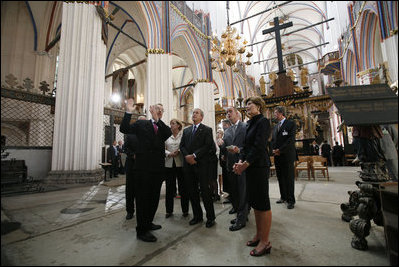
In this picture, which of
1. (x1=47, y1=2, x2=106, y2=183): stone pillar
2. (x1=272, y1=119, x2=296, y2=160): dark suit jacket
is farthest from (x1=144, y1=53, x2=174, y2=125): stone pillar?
(x1=272, y1=119, x2=296, y2=160): dark suit jacket

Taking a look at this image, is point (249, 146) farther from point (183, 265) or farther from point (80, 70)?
point (80, 70)

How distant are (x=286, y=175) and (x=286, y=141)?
1.84 feet

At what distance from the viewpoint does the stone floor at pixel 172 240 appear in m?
1.44

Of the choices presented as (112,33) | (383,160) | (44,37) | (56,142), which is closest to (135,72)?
(112,33)

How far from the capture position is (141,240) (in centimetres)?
182

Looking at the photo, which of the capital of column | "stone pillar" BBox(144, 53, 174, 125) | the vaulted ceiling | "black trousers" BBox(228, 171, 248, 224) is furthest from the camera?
the vaulted ceiling

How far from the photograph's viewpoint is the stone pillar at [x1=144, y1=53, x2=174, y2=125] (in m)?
7.68

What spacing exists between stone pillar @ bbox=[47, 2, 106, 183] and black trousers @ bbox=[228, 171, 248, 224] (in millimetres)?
4305

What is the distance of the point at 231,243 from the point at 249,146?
0.93m

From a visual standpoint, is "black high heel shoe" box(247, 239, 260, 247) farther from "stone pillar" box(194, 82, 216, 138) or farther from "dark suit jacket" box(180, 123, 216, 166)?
"stone pillar" box(194, 82, 216, 138)

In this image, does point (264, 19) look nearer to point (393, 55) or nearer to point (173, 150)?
point (393, 55)

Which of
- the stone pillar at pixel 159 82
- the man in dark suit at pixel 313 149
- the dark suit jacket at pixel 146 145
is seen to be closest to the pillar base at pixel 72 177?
the stone pillar at pixel 159 82

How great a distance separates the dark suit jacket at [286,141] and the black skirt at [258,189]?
162cm

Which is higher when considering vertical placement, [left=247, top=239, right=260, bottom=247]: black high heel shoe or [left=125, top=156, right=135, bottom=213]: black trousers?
[left=125, top=156, right=135, bottom=213]: black trousers
